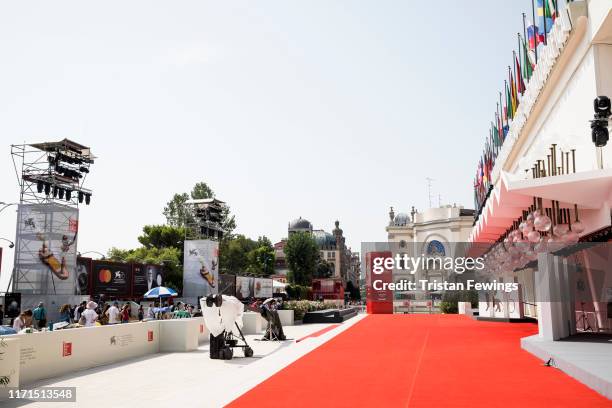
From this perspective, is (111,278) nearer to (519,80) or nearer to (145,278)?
(145,278)

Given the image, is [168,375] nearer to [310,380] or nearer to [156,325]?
[310,380]

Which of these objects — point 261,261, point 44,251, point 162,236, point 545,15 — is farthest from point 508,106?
point 261,261

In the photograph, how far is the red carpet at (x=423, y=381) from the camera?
7.36m

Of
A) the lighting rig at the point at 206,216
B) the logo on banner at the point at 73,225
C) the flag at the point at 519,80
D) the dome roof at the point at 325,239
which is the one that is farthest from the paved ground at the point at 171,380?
the dome roof at the point at 325,239

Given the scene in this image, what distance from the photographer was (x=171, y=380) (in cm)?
1045

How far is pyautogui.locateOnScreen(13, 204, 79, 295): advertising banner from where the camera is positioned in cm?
3006

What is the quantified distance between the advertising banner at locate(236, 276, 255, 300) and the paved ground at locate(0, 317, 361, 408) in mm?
31899

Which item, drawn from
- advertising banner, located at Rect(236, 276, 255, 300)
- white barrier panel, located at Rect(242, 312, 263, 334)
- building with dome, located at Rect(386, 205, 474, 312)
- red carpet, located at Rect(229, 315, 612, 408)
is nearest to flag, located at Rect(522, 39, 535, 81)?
red carpet, located at Rect(229, 315, 612, 408)

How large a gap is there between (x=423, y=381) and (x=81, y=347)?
7156 mm

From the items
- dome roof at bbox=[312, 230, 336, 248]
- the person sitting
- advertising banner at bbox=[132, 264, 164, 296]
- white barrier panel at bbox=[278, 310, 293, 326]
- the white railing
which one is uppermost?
dome roof at bbox=[312, 230, 336, 248]

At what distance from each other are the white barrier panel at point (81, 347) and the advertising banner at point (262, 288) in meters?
36.0

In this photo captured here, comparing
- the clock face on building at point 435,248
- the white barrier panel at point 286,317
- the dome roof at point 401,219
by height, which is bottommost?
the white barrier panel at point 286,317

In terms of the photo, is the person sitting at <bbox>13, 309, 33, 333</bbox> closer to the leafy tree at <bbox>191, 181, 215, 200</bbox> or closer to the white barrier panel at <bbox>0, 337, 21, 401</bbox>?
the white barrier panel at <bbox>0, 337, 21, 401</bbox>

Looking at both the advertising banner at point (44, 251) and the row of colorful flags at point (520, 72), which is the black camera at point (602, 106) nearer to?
the row of colorful flags at point (520, 72)
